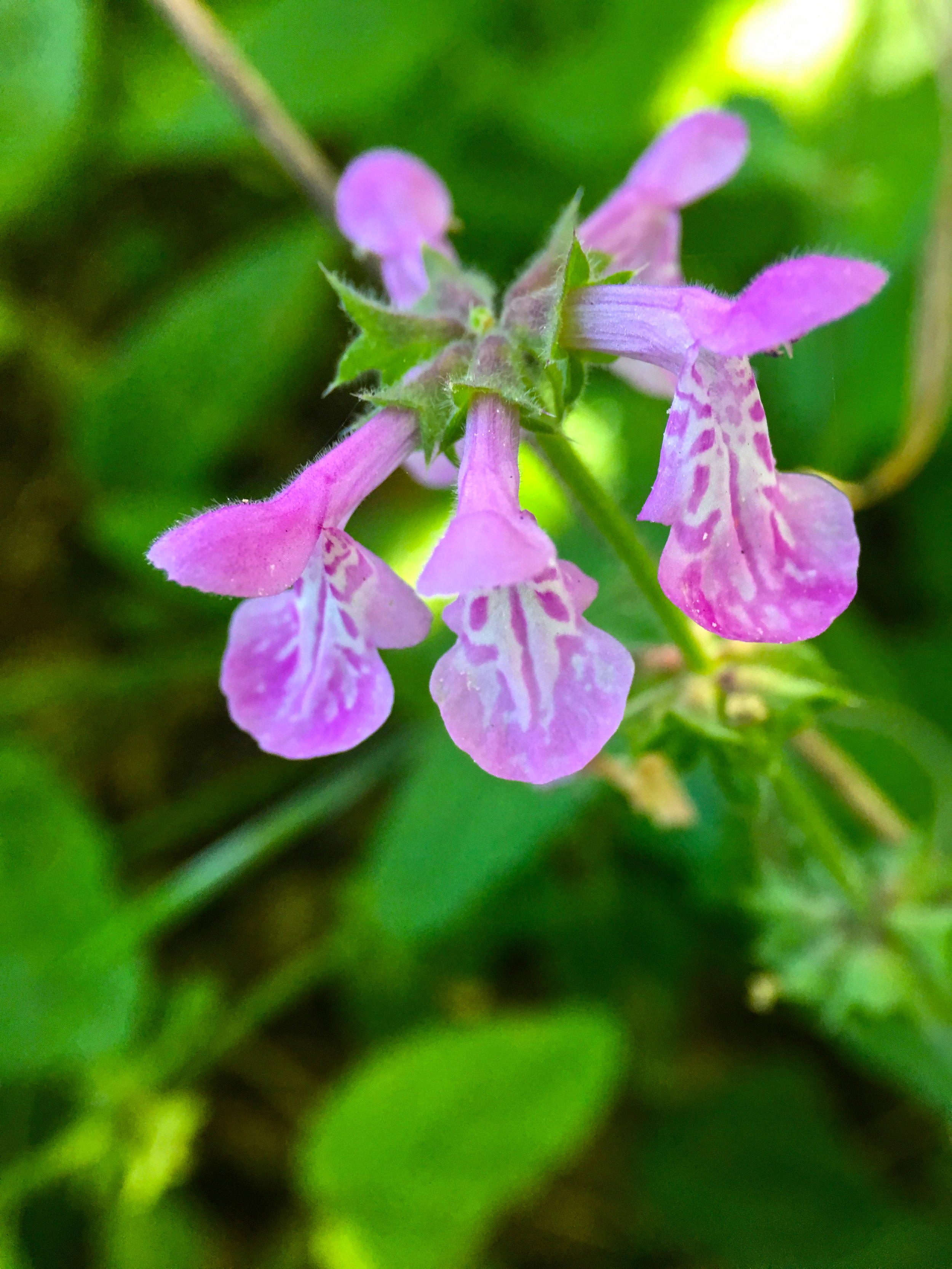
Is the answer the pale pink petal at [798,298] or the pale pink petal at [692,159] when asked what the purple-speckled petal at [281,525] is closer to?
the pale pink petal at [798,298]

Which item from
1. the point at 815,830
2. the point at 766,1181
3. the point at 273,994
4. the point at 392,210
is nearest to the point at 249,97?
the point at 392,210

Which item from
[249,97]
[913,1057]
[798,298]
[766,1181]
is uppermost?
[249,97]

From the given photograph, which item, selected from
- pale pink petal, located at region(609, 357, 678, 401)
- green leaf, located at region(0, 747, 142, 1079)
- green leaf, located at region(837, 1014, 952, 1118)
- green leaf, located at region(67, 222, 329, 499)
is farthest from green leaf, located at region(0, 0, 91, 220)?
green leaf, located at region(837, 1014, 952, 1118)

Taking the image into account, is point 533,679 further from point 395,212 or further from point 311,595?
point 395,212

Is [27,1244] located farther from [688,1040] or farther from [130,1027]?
[688,1040]

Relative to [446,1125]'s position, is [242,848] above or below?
above

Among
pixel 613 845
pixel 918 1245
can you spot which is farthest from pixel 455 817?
pixel 918 1245
